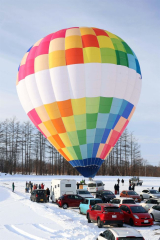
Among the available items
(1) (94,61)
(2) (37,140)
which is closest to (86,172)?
(1) (94,61)

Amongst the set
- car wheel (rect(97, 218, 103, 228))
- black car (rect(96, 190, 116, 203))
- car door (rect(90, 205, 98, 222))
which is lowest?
black car (rect(96, 190, 116, 203))

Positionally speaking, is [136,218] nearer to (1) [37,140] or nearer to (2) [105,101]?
(2) [105,101]

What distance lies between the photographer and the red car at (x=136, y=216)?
1677 cm

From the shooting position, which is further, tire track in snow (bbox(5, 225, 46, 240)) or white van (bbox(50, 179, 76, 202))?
white van (bbox(50, 179, 76, 202))

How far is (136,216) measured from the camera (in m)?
16.9

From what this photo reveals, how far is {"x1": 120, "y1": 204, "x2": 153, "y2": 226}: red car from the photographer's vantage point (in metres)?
16.8

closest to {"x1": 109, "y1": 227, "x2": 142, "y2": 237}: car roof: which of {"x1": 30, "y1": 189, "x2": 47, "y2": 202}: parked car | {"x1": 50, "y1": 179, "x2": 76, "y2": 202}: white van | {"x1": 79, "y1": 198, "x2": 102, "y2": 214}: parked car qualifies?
{"x1": 79, "y1": 198, "x2": 102, "y2": 214}: parked car

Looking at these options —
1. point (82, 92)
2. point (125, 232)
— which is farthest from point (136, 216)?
point (82, 92)

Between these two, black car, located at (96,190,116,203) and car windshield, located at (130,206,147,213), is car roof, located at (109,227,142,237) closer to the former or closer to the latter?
car windshield, located at (130,206,147,213)

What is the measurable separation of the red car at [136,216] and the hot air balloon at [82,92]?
37.4 ft

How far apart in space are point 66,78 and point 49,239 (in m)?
17.7

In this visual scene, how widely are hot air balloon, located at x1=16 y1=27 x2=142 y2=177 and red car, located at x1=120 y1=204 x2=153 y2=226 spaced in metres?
11.4

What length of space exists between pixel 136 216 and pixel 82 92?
14.1 meters

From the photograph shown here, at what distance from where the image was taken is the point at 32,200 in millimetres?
29141
